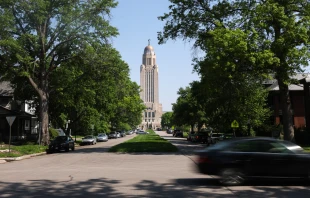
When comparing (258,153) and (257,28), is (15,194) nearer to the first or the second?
(258,153)

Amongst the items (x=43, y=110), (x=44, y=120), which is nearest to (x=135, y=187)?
(x=43, y=110)

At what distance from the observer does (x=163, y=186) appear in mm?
10242

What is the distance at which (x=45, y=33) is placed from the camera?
1358 inches

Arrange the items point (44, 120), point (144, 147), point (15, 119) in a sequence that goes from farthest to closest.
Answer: point (15, 119) < point (44, 120) < point (144, 147)

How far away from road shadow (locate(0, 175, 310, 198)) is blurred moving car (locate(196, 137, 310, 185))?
1.14 feet

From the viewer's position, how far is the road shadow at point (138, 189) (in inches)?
352

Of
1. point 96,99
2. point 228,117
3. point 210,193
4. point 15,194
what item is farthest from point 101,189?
point 96,99

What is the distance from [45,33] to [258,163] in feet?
95.9

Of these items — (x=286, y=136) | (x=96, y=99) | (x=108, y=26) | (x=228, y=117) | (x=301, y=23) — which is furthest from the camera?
(x=96, y=99)

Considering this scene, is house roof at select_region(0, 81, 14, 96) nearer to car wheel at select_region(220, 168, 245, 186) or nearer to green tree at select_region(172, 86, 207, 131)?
green tree at select_region(172, 86, 207, 131)

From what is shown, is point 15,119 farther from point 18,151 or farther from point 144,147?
point 144,147

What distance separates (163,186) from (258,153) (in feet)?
9.80

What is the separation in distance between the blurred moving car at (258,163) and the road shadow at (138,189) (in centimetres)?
35

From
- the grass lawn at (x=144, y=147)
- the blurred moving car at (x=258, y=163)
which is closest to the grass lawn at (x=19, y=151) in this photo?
the grass lawn at (x=144, y=147)
